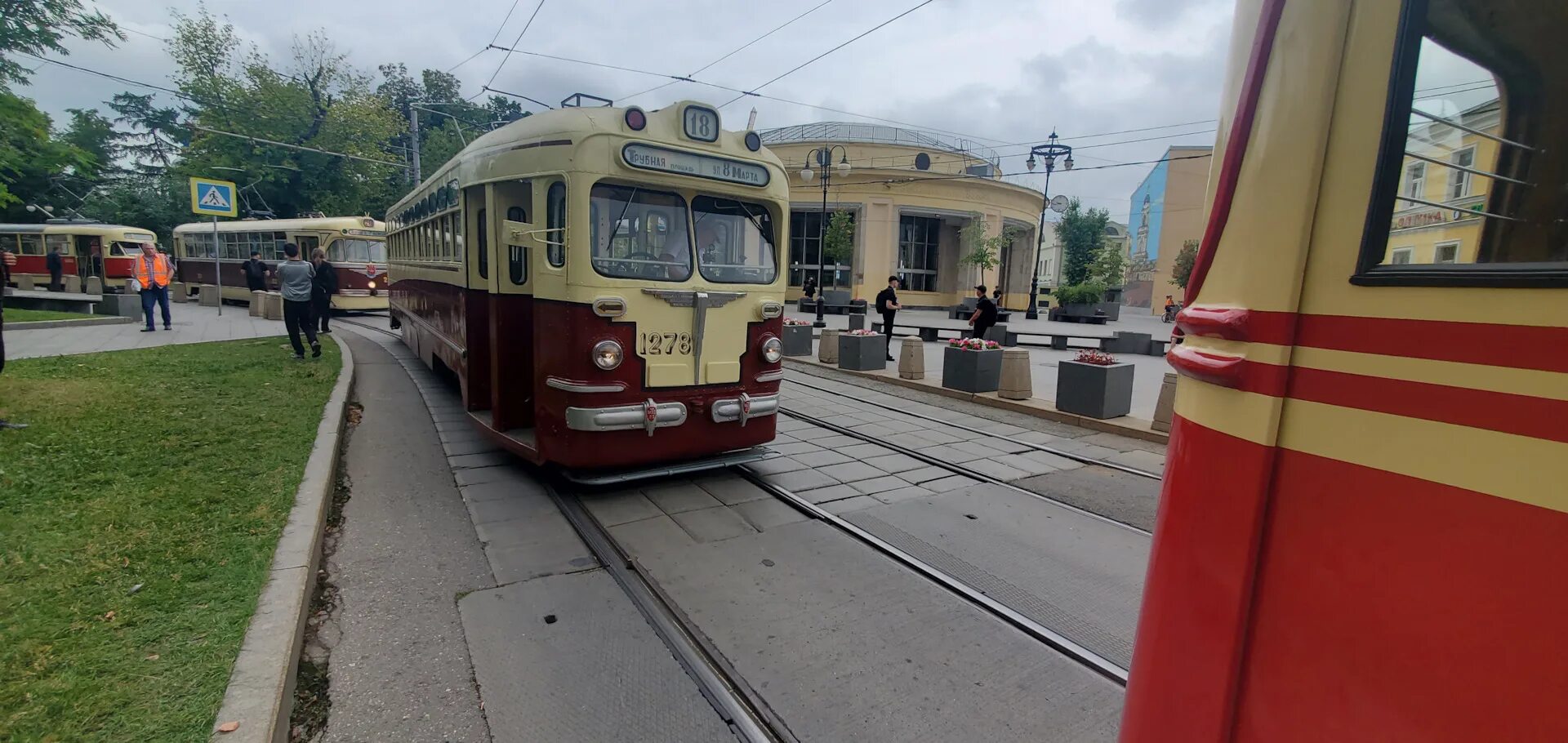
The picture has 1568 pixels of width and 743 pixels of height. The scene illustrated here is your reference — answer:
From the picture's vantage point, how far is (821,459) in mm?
6965

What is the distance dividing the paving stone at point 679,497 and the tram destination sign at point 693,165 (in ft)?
8.70

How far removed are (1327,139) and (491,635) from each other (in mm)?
3930

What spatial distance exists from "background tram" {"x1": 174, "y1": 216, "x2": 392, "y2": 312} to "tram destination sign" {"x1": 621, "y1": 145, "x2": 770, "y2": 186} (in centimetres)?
1741

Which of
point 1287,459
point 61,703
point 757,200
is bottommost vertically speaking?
point 61,703

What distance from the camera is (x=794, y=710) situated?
308 centimetres

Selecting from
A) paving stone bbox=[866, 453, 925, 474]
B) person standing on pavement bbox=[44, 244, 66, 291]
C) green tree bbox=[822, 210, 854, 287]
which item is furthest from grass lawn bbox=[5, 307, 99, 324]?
green tree bbox=[822, 210, 854, 287]

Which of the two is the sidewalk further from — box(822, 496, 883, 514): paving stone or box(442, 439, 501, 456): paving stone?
box(822, 496, 883, 514): paving stone

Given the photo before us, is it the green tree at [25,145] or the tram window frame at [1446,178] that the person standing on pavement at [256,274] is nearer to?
the green tree at [25,145]

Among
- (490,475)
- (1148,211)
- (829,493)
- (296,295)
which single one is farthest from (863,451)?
(1148,211)

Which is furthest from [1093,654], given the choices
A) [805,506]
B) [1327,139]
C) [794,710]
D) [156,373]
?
[156,373]

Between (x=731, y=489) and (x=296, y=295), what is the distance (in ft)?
29.6

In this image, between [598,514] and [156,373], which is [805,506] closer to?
[598,514]

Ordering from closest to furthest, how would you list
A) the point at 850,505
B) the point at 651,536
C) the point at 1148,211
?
the point at 651,536 < the point at 850,505 < the point at 1148,211

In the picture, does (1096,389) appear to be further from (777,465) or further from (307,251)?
(307,251)
